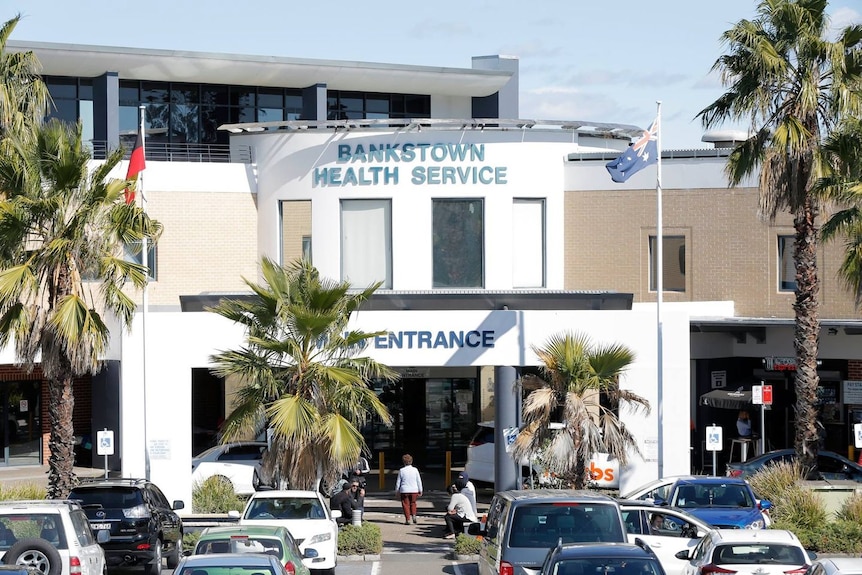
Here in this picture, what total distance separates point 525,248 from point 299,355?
11.6 m

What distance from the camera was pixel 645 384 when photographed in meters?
29.3

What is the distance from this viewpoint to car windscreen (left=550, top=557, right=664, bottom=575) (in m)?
13.3

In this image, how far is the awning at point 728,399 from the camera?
34219mm

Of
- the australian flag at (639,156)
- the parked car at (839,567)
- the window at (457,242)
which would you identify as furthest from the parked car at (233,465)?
the parked car at (839,567)

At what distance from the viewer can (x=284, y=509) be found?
71.7 ft

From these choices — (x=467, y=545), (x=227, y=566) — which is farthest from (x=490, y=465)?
(x=227, y=566)

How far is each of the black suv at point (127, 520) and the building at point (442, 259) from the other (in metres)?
7.07

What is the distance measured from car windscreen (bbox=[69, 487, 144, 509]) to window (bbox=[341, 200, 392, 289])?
42.6 ft

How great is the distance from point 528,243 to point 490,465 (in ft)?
21.1

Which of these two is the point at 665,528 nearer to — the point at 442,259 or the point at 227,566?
the point at 227,566

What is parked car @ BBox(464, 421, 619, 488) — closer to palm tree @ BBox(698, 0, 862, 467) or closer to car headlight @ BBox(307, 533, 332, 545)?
palm tree @ BBox(698, 0, 862, 467)

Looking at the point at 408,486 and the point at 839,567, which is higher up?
the point at 839,567

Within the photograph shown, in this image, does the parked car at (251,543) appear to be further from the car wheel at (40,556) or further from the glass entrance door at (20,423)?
the glass entrance door at (20,423)

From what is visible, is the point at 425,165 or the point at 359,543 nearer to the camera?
the point at 359,543
